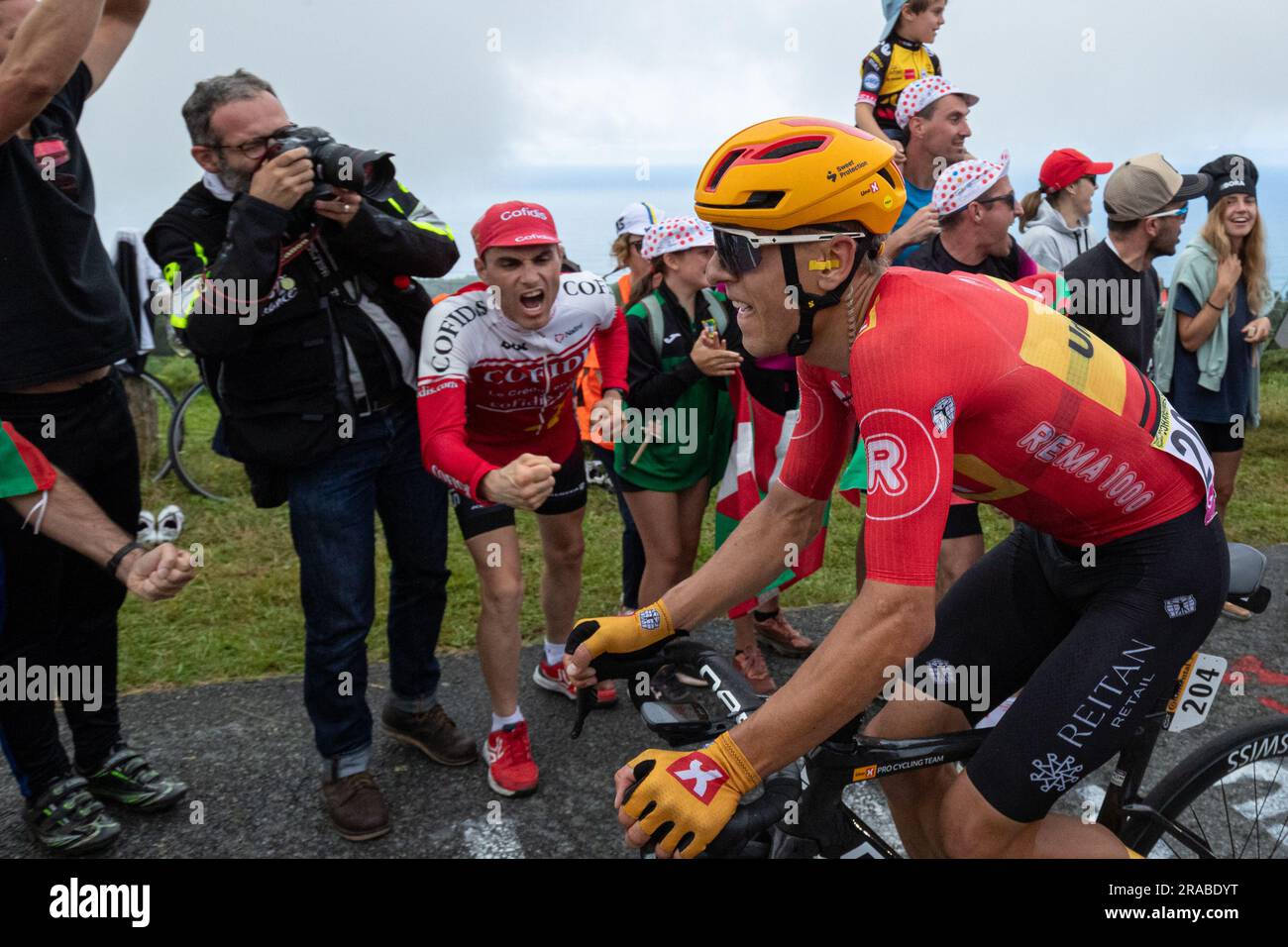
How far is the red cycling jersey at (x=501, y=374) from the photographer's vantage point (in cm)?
369

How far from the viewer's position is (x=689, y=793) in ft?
6.30

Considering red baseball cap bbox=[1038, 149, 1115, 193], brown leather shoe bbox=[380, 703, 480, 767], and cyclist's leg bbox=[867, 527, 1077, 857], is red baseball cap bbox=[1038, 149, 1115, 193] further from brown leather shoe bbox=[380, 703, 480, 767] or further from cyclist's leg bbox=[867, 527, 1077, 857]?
brown leather shoe bbox=[380, 703, 480, 767]

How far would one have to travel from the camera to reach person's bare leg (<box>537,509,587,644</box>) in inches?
182

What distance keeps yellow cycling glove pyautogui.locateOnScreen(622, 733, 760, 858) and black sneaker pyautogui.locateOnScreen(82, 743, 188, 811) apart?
2534 millimetres

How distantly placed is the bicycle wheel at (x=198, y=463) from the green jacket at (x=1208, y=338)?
19.6ft

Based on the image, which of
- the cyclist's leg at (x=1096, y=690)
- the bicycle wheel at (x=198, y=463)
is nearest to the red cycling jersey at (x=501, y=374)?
the cyclist's leg at (x=1096, y=690)

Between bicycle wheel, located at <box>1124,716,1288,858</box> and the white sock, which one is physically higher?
bicycle wheel, located at <box>1124,716,1288,858</box>

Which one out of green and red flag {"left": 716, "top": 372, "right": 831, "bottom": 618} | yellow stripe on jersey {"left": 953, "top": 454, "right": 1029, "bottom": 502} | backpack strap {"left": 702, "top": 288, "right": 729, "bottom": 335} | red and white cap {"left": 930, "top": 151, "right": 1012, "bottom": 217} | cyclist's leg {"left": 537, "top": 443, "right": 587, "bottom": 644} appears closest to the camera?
yellow stripe on jersey {"left": 953, "top": 454, "right": 1029, "bottom": 502}

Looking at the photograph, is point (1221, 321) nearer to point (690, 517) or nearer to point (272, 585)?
point (690, 517)

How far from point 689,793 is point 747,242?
3.76ft

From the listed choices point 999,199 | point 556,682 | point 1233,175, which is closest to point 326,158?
point 556,682

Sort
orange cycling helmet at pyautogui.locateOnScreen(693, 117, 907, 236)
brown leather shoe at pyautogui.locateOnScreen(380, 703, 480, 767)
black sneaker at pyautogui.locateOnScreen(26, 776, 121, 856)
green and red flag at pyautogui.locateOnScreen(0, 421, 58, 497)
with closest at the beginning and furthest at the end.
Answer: orange cycling helmet at pyautogui.locateOnScreen(693, 117, 907, 236) → green and red flag at pyautogui.locateOnScreen(0, 421, 58, 497) → black sneaker at pyautogui.locateOnScreen(26, 776, 121, 856) → brown leather shoe at pyautogui.locateOnScreen(380, 703, 480, 767)

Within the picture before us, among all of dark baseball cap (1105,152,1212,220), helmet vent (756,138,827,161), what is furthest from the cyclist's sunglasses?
A: dark baseball cap (1105,152,1212,220)

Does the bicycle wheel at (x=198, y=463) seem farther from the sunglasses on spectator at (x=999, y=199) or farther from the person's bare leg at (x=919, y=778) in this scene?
the person's bare leg at (x=919, y=778)
